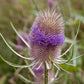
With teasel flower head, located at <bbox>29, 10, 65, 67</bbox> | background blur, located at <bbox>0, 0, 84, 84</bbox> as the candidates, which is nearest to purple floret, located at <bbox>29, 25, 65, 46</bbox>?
teasel flower head, located at <bbox>29, 10, 65, 67</bbox>

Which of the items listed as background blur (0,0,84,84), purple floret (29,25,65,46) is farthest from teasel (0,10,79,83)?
background blur (0,0,84,84)

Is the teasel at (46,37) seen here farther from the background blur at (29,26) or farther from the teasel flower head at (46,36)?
the background blur at (29,26)

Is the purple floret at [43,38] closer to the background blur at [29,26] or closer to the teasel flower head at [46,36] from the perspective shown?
the teasel flower head at [46,36]

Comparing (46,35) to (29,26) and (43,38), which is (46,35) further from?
(29,26)

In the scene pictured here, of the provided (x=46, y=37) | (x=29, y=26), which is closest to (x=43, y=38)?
(x=46, y=37)

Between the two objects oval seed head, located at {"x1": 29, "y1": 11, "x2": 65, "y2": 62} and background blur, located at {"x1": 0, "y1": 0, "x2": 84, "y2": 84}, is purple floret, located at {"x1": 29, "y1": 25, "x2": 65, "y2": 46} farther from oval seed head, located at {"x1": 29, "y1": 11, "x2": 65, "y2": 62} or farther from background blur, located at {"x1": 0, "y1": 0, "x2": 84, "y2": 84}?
background blur, located at {"x1": 0, "y1": 0, "x2": 84, "y2": 84}

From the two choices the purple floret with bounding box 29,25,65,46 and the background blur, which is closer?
the purple floret with bounding box 29,25,65,46

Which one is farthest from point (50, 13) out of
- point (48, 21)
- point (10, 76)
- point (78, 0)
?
point (78, 0)

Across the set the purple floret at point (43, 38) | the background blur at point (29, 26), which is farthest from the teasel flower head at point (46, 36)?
the background blur at point (29, 26)

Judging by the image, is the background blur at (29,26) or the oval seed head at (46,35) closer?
the oval seed head at (46,35)
